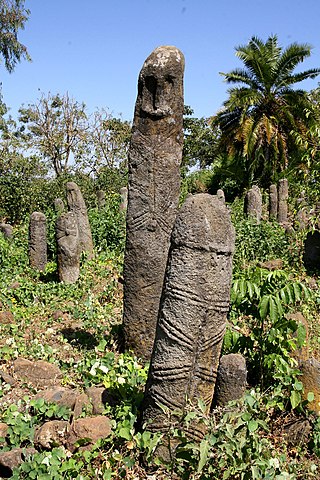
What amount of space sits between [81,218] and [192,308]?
7.82m

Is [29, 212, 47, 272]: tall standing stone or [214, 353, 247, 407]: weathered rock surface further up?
[29, 212, 47, 272]: tall standing stone

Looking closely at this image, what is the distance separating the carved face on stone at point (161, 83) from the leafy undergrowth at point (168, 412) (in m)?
1.86

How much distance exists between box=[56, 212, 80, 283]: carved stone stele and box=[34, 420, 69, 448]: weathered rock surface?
15.8 feet

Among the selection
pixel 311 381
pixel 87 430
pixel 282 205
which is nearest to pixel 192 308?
pixel 87 430

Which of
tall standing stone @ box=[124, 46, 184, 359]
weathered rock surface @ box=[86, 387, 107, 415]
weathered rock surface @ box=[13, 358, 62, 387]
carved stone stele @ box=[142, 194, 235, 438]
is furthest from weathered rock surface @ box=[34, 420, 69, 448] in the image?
tall standing stone @ box=[124, 46, 184, 359]

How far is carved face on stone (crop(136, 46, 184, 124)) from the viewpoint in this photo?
513cm

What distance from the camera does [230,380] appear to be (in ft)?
11.9

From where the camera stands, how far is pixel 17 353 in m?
5.38

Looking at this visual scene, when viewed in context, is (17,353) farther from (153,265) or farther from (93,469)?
(93,469)

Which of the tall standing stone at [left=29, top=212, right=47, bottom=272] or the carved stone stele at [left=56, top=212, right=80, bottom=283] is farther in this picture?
the tall standing stone at [left=29, top=212, right=47, bottom=272]

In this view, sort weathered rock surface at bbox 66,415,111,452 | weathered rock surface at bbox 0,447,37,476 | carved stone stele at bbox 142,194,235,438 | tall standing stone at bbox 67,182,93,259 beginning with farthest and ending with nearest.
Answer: tall standing stone at bbox 67,182,93,259 → weathered rock surface at bbox 66,415,111,452 → weathered rock surface at bbox 0,447,37,476 → carved stone stele at bbox 142,194,235,438

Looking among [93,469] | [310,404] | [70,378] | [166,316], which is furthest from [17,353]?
[310,404]

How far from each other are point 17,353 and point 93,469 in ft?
7.32

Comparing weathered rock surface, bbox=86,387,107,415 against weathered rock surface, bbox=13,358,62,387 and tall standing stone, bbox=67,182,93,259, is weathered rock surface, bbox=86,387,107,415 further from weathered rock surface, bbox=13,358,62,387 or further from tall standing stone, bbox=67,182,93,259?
tall standing stone, bbox=67,182,93,259
